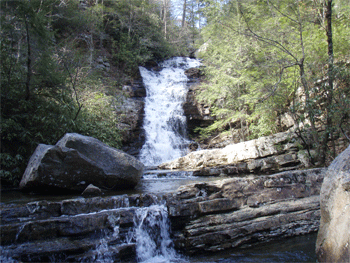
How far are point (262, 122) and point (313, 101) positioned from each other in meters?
4.62

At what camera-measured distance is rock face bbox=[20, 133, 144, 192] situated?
5.58m

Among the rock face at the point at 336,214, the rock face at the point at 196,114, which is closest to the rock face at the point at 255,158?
the rock face at the point at 196,114

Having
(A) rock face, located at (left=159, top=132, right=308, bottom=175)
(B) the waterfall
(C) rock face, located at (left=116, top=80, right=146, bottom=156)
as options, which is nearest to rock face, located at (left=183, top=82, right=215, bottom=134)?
(B) the waterfall

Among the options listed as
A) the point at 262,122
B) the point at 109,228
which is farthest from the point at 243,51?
the point at 109,228

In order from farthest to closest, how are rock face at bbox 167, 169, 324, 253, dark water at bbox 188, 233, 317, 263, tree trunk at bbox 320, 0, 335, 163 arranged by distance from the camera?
tree trunk at bbox 320, 0, 335, 163 < rock face at bbox 167, 169, 324, 253 < dark water at bbox 188, 233, 317, 263

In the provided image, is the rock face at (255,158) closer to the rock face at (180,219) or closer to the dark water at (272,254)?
the rock face at (180,219)

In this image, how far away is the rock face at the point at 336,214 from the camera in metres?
2.71

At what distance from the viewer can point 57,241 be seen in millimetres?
3469

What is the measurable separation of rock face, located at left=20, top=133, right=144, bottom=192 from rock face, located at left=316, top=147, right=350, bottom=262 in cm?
451

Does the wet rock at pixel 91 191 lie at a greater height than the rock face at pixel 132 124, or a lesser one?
lesser

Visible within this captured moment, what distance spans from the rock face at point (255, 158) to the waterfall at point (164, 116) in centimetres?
304

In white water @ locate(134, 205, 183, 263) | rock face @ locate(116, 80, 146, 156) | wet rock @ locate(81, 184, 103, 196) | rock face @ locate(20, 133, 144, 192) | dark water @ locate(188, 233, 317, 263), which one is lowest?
dark water @ locate(188, 233, 317, 263)

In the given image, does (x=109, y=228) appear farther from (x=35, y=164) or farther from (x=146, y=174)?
(x=146, y=174)

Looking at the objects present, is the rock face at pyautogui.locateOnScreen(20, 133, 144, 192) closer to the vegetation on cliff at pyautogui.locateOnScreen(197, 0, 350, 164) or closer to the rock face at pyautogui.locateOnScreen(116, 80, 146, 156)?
the vegetation on cliff at pyautogui.locateOnScreen(197, 0, 350, 164)
